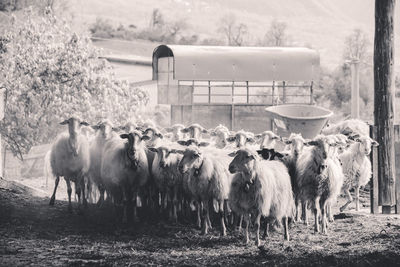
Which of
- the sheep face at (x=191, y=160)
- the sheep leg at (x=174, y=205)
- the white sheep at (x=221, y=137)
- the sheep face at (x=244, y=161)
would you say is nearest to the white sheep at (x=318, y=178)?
the sheep face at (x=244, y=161)

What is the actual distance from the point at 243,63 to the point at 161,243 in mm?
18301

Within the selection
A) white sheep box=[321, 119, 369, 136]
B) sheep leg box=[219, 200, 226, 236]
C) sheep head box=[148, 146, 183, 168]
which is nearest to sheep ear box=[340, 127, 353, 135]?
white sheep box=[321, 119, 369, 136]

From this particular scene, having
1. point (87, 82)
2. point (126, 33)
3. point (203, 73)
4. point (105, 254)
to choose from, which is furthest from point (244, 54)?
point (126, 33)

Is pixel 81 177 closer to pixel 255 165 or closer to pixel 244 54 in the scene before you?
pixel 255 165

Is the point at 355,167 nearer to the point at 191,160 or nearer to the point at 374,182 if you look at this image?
the point at 374,182

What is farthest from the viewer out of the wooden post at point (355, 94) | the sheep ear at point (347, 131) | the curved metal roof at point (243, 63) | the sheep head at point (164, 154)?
the wooden post at point (355, 94)

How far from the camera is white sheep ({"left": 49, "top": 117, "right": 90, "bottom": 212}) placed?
15539 mm

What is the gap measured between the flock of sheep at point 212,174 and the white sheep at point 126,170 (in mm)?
20

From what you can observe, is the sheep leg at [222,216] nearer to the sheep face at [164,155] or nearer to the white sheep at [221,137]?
the sheep face at [164,155]

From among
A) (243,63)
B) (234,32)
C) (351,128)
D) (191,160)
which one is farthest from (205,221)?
(234,32)

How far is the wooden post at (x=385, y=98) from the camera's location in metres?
15.3

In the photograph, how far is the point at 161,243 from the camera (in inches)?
465

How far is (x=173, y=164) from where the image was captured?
14.4 metres

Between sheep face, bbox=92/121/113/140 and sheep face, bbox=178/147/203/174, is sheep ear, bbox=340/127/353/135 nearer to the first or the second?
sheep face, bbox=92/121/113/140
